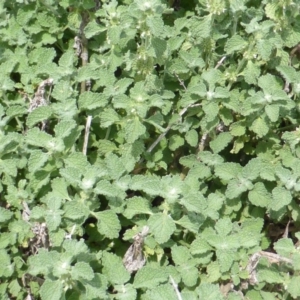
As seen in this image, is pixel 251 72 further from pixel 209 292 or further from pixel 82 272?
pixel 82 272

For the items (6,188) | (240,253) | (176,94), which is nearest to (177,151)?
(176,94)

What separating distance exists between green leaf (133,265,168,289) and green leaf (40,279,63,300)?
389 millimetres

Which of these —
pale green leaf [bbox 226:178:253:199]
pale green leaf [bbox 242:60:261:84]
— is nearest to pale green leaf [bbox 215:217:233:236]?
pale green leaf [bbox 226:178:253:199]

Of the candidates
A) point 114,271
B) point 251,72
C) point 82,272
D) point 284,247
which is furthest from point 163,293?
point 251,72

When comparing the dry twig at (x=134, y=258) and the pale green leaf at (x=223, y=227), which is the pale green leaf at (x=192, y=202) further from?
the dry twig at (x=134, y=258)

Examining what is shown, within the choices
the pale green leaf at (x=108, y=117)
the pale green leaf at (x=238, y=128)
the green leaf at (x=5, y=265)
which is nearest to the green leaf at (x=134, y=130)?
the pale green leaf at (x=108, y=117)

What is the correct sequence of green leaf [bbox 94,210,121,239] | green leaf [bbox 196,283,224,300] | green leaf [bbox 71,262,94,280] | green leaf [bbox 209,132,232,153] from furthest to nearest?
green leaf [bbox 209,132,232,153]
green leaf [bbox 94,210,121,239]
green leaf [bbox 196,283,224,300]
green leaf [bbox 71,262,94,280]

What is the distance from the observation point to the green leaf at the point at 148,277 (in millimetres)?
2512

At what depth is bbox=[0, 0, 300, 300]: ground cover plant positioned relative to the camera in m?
2.55

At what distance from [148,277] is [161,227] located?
9.9 inches

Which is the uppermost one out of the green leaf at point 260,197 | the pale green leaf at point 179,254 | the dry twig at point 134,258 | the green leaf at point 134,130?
the green leaf at point 134,130

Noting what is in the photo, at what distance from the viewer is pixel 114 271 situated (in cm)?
252

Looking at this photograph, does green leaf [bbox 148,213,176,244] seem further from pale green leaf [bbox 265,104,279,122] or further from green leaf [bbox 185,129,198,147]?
pale green leaf [bbox 265,104,279,122]

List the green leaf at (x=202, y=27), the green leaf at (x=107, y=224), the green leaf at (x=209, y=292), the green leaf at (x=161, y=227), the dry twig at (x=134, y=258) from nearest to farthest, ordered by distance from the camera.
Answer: the green leaf at (x=209, y=292) < the green leaf at (x=161, y=227) < the green leaf at (x=107, y=224) < the dry twig at (x=134, y=258) < the green leaf at (x=202, y=27)
